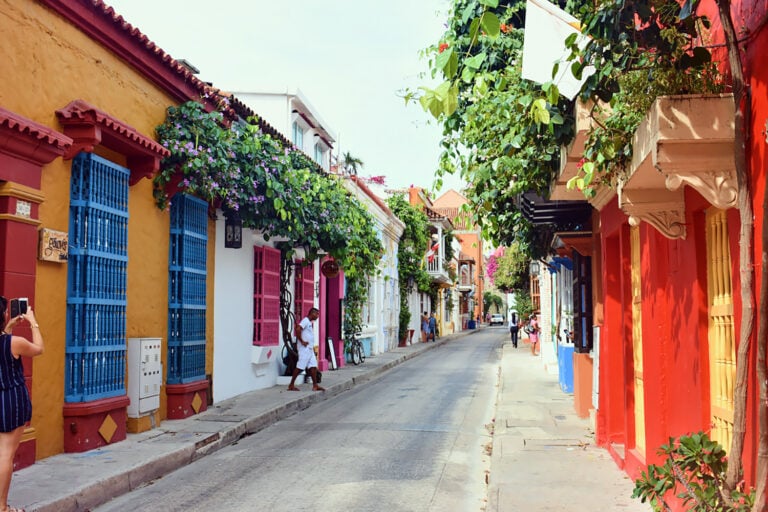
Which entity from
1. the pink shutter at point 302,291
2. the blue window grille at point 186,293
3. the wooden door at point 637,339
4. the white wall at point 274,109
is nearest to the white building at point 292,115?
the white wall at point 274,109

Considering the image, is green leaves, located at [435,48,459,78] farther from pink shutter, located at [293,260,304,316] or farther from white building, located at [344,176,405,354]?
white building, located at [344,176,405,354]

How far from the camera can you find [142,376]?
974 centimetres

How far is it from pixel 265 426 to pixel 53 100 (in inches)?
232

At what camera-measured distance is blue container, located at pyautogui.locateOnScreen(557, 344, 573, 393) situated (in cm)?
1502

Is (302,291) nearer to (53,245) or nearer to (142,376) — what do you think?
(142,376)

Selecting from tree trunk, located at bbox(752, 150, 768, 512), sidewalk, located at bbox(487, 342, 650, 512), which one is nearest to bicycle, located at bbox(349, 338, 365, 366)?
sidewalk, located at bbox(487, 342, 650, 512)

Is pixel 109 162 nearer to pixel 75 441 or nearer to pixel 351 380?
pixel 75 441

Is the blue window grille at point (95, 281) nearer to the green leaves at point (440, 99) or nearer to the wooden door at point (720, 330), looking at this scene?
the green leaves at point (440, 99)

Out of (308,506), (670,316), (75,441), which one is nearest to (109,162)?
(75,441)

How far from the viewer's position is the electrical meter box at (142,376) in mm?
9648

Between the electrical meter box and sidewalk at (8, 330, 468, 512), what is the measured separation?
1.16ft

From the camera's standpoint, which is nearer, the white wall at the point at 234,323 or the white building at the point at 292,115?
→ the white wall at the point at 234,323

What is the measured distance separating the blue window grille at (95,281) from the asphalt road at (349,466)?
1.61m

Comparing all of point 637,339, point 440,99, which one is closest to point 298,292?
point 637,339
